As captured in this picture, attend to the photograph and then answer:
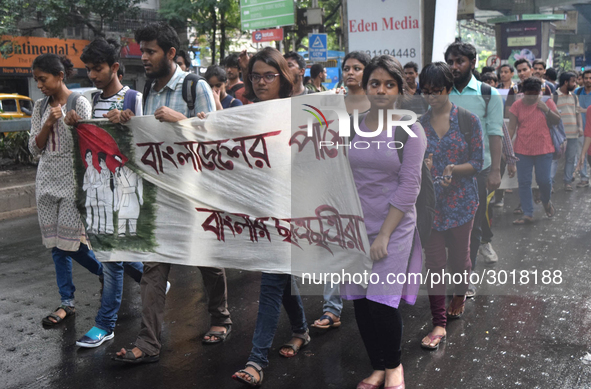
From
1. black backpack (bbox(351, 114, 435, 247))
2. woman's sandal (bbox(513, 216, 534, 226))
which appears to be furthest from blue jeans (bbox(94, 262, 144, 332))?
woman's sandal (bbox(513, 216, 534, 226))

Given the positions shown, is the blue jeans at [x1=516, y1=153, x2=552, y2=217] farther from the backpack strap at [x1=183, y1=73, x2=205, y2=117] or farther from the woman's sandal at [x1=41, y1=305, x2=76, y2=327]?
the woman's sandal at [x1=41, y1=305, x2=76, y2=327]

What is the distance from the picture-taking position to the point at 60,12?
2394cm

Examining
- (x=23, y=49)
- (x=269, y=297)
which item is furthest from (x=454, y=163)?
(x=23, y=49)

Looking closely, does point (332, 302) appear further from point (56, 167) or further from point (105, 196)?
point (56, 167)

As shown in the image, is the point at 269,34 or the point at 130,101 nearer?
the point at 130,101

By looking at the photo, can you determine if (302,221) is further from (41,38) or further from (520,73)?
(41,38)

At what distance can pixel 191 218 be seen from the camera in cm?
394

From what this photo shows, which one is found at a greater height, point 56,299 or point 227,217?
point 227,217

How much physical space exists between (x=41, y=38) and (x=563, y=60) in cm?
3756

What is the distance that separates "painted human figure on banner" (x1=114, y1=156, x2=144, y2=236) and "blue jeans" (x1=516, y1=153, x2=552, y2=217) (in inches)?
208

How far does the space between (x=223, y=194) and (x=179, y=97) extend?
28.0 inches

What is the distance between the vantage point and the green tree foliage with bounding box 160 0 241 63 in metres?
24.2

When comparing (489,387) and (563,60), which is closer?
(489,387)

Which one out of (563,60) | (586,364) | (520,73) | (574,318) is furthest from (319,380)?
(563,60)
